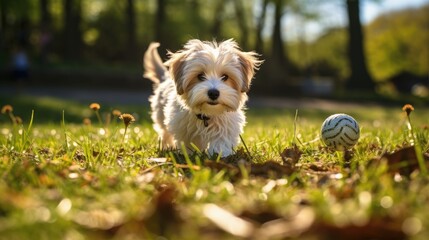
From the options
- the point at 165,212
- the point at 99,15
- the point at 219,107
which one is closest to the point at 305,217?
the point at 165,212

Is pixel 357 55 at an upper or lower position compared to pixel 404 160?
upper

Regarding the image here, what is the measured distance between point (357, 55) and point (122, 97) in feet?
51.7

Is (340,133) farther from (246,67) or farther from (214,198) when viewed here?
(214,198)

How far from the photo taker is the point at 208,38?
156 ft

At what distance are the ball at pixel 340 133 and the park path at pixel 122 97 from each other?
16.2m

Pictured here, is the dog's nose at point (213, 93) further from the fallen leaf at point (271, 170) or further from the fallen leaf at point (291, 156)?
the fallen leaf at point (271, 170)

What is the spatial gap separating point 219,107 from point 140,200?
287 centimetres

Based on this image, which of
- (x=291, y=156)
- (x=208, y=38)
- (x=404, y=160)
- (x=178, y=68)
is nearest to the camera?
(x=404, y=160)

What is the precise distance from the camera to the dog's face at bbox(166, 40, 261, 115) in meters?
5.44

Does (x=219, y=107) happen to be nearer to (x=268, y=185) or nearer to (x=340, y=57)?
(x=268, y=185)

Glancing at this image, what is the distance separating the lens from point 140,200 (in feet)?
8.86

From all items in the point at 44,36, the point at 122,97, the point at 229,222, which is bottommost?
the point at 229,222

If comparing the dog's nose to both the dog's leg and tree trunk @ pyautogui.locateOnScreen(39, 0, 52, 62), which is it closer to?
the dog's leg

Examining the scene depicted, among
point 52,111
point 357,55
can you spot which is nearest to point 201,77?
point 52,111
